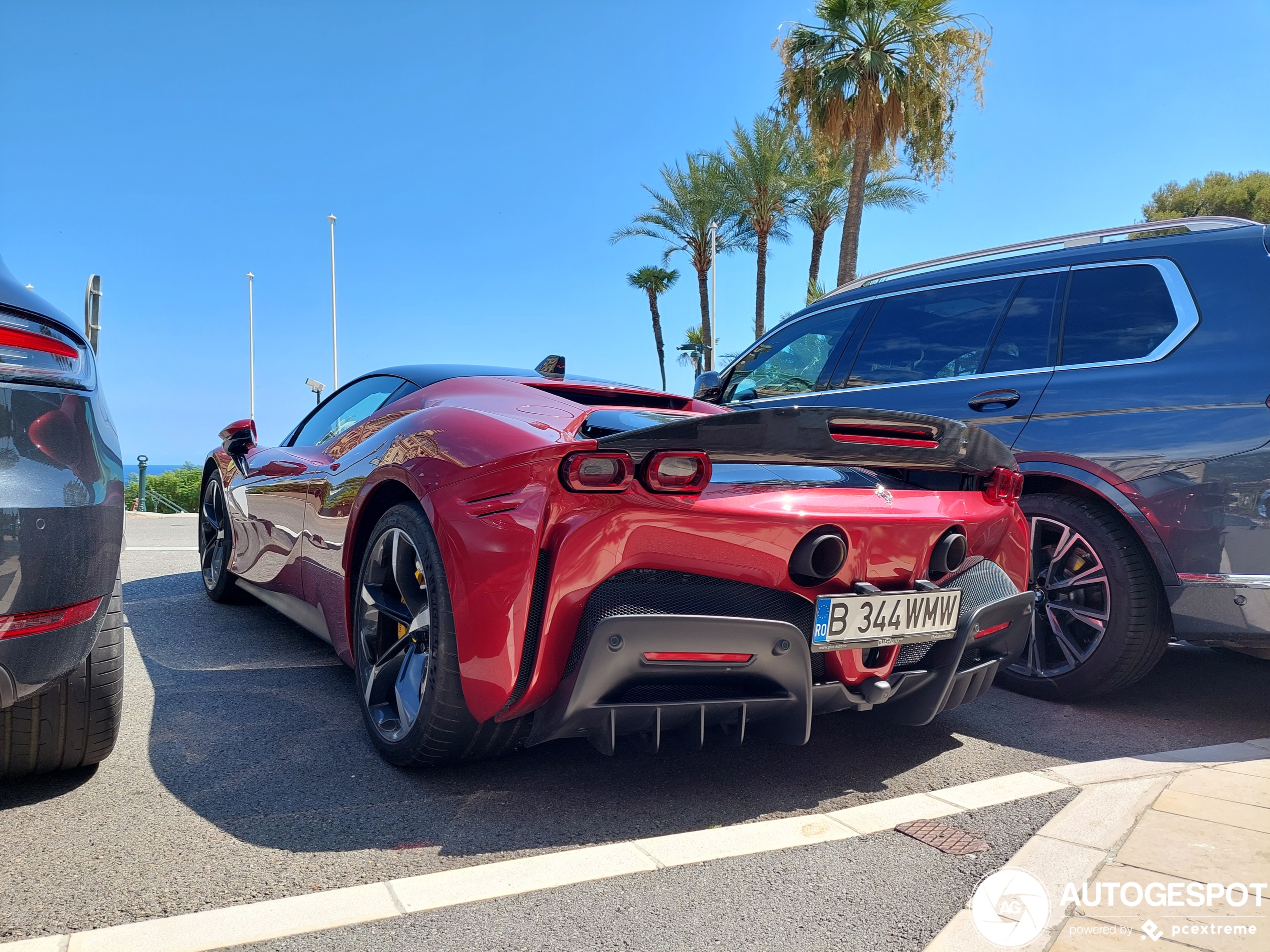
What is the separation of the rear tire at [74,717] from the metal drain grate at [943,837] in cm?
210

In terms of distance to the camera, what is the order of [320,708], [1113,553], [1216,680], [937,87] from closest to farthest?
[320,708], [1113,553], [1216,680], [937,87]

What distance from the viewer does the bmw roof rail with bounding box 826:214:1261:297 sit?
11.7 feet

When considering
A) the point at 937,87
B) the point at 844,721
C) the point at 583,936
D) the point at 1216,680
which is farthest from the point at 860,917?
the point at 937,87

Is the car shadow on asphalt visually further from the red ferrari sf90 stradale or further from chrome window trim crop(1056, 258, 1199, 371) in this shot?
chrome window trim crop(1056, 258, 1199, 371)

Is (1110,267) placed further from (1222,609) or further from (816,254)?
(816,254)

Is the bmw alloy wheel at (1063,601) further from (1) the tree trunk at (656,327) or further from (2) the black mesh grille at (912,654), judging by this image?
(1) the tree trunk at (656,327)

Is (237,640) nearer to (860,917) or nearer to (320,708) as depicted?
(320,708)

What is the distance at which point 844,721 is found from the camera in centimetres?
334

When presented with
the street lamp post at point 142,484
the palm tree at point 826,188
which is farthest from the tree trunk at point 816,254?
the street lamp post at point 142,484

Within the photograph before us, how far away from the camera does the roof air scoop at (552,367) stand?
362 cm

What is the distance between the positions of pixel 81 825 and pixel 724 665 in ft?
5.33

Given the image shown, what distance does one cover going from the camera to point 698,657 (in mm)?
2217

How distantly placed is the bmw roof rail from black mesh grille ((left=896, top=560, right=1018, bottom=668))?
Result: 1.63 metres

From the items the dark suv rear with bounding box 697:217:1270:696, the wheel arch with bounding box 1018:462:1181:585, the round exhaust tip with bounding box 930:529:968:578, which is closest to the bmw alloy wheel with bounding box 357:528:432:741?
the round exhaust tip with bounding box 930:529:968:578
